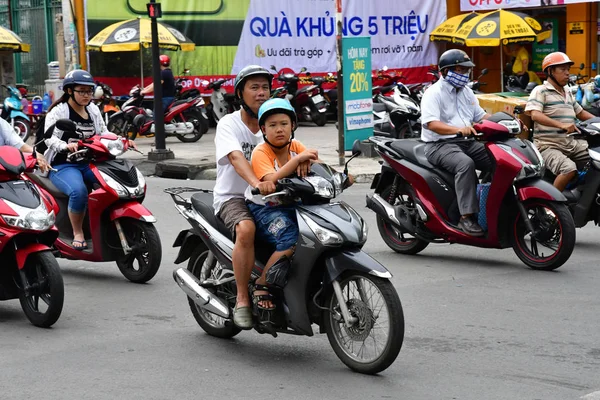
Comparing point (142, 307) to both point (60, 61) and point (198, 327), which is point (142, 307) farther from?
point (60, 61)

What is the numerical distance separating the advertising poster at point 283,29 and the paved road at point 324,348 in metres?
15.3

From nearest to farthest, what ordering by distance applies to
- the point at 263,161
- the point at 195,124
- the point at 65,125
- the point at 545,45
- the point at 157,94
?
1. the point at 263,161
2. the point at 65,125
3. the point at 157,94
4. the point at 195,124
5. the point at 545,45

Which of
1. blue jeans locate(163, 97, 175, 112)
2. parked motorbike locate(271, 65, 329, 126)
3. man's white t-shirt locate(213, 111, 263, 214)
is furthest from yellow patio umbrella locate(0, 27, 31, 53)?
man's white t-shirt locate(213, 111, 263, 214)

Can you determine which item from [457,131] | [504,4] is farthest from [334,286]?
[504,4]

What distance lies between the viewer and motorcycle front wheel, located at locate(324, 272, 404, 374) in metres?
5.41

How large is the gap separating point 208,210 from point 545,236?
3364 millimetres

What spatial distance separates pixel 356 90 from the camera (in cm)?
1656

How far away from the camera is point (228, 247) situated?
20.2ft

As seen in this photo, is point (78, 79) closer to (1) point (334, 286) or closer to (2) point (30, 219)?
(2) point (30, 219)

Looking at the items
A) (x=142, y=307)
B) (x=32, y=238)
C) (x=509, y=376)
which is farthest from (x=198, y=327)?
(x=509, y=376)

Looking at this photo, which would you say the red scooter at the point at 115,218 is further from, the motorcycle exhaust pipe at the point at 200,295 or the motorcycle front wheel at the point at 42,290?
the motorcycle exhaust pipe at the point at 200,295

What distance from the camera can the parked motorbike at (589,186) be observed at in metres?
9.56

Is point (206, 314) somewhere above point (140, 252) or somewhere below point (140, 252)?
below

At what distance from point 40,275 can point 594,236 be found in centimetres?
574
